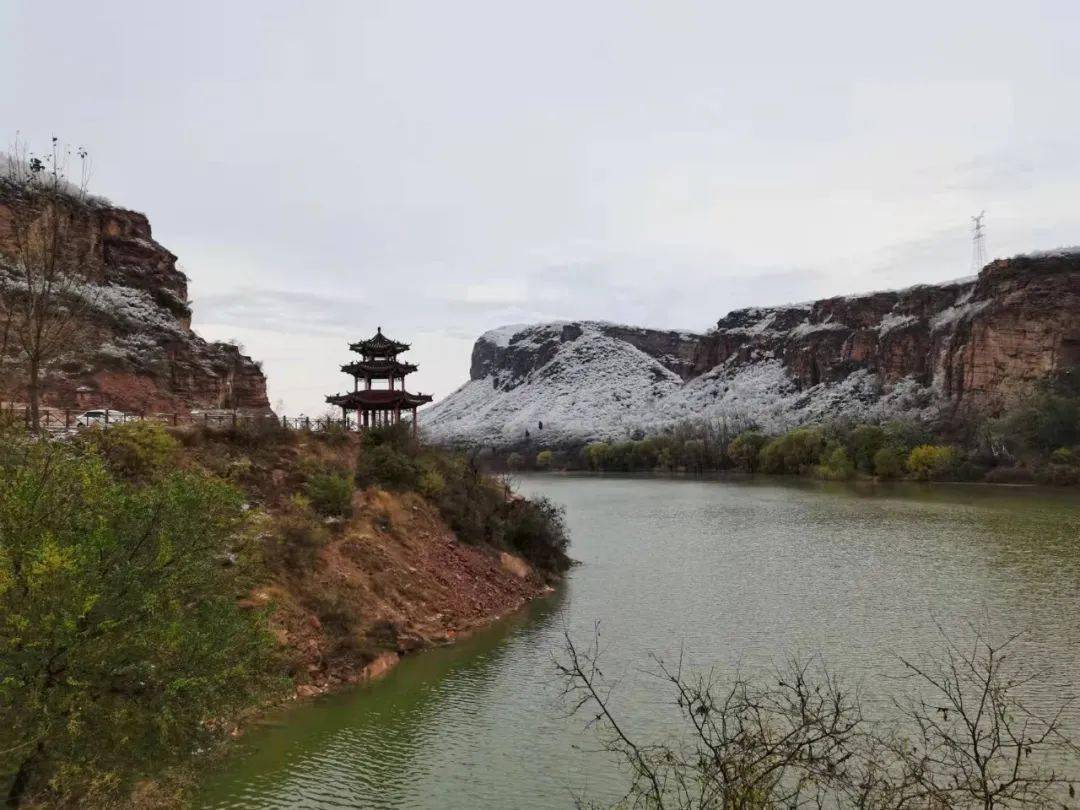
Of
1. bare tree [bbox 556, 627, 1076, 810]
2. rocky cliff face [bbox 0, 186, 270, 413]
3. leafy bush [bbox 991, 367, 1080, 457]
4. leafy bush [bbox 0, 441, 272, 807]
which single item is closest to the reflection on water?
bare tree [bbox 556, 627, 1076, 810]

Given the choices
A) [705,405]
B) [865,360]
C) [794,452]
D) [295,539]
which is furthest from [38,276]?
[705,405]

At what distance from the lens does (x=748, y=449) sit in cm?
10788

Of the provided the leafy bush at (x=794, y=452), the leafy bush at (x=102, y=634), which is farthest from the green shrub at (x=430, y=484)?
the leafy bush at (x=794, y=452)

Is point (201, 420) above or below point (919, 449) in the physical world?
above

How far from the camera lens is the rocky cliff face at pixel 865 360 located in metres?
105

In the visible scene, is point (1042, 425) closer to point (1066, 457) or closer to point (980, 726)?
point (1066, 457)

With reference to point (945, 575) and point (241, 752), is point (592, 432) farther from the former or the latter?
point (241, 752)

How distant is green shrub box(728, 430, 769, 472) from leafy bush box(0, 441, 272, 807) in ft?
340

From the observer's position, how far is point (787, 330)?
172 meters

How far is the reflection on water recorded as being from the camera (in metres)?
12.6

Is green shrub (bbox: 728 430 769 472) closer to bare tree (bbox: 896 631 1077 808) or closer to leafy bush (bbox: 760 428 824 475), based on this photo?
leafy bush (bbox: 760 428 824 475)

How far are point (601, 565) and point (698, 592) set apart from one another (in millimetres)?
7179

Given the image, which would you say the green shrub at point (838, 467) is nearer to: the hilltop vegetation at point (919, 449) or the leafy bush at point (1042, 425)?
the hilltop vegetation at point (919, 449)

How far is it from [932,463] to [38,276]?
8361 cm
